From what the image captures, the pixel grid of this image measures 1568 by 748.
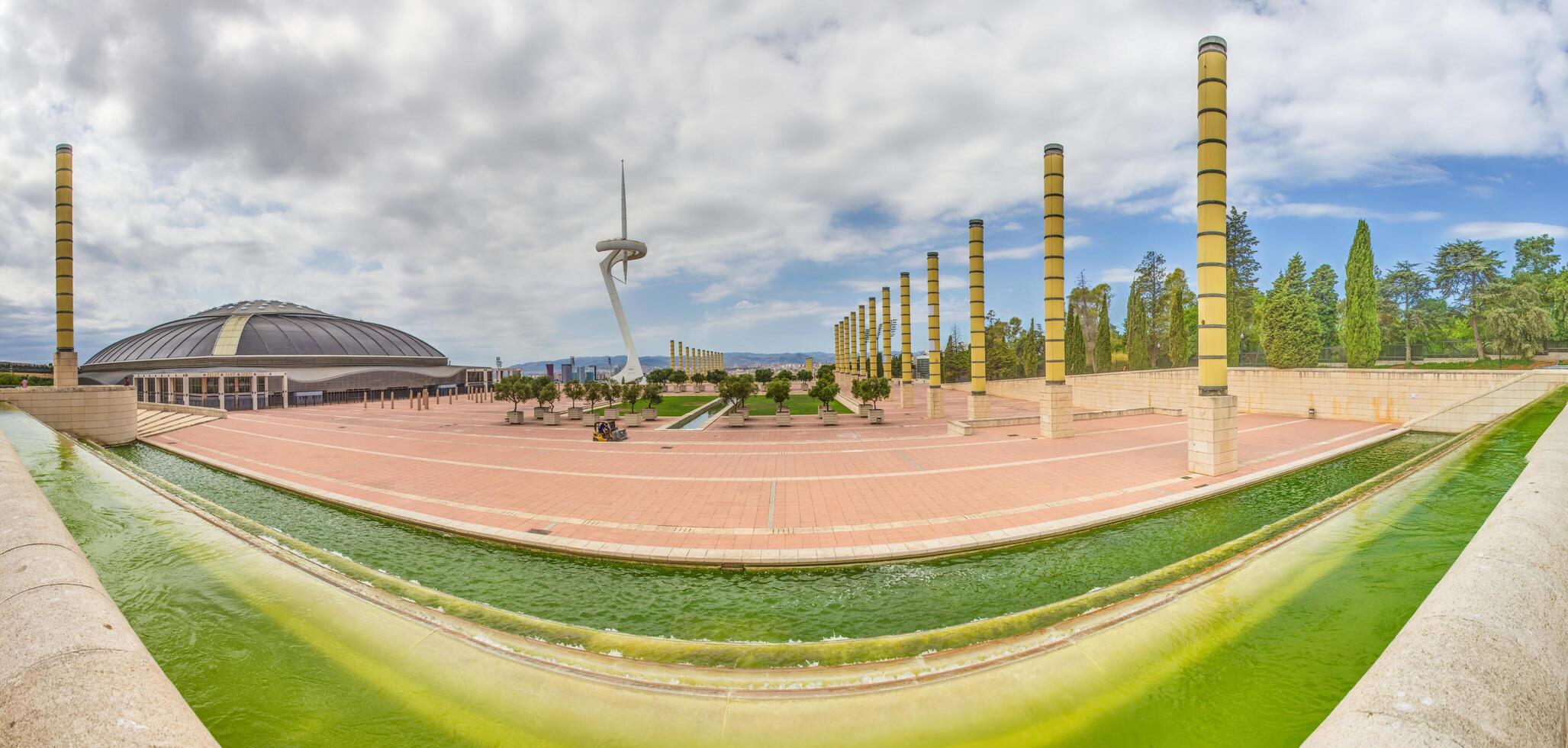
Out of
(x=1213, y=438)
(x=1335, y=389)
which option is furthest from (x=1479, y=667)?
(x=1335, y=389)

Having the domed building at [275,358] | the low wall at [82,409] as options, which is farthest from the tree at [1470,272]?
the domed building at [275,358]

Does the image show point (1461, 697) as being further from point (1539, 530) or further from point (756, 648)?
point (756, 648)

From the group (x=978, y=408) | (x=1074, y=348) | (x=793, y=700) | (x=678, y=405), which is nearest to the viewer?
(x=793, y=700)

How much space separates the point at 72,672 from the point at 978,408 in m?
20.4

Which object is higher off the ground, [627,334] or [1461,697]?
[627,334]

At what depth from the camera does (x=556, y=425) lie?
22141 mm

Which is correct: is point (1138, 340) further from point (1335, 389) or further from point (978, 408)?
point (978, 408)

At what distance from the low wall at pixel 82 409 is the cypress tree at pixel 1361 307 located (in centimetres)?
4545

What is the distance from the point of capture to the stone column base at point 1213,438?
10344 mm

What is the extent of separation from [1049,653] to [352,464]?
15431mm

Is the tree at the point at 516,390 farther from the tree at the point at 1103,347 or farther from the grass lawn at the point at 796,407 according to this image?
the tree at the point at 1103,347

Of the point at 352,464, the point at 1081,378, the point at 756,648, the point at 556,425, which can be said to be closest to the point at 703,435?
the point at 556,425

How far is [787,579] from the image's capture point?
20.2 ft

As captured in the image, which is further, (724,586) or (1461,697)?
(724,586)
